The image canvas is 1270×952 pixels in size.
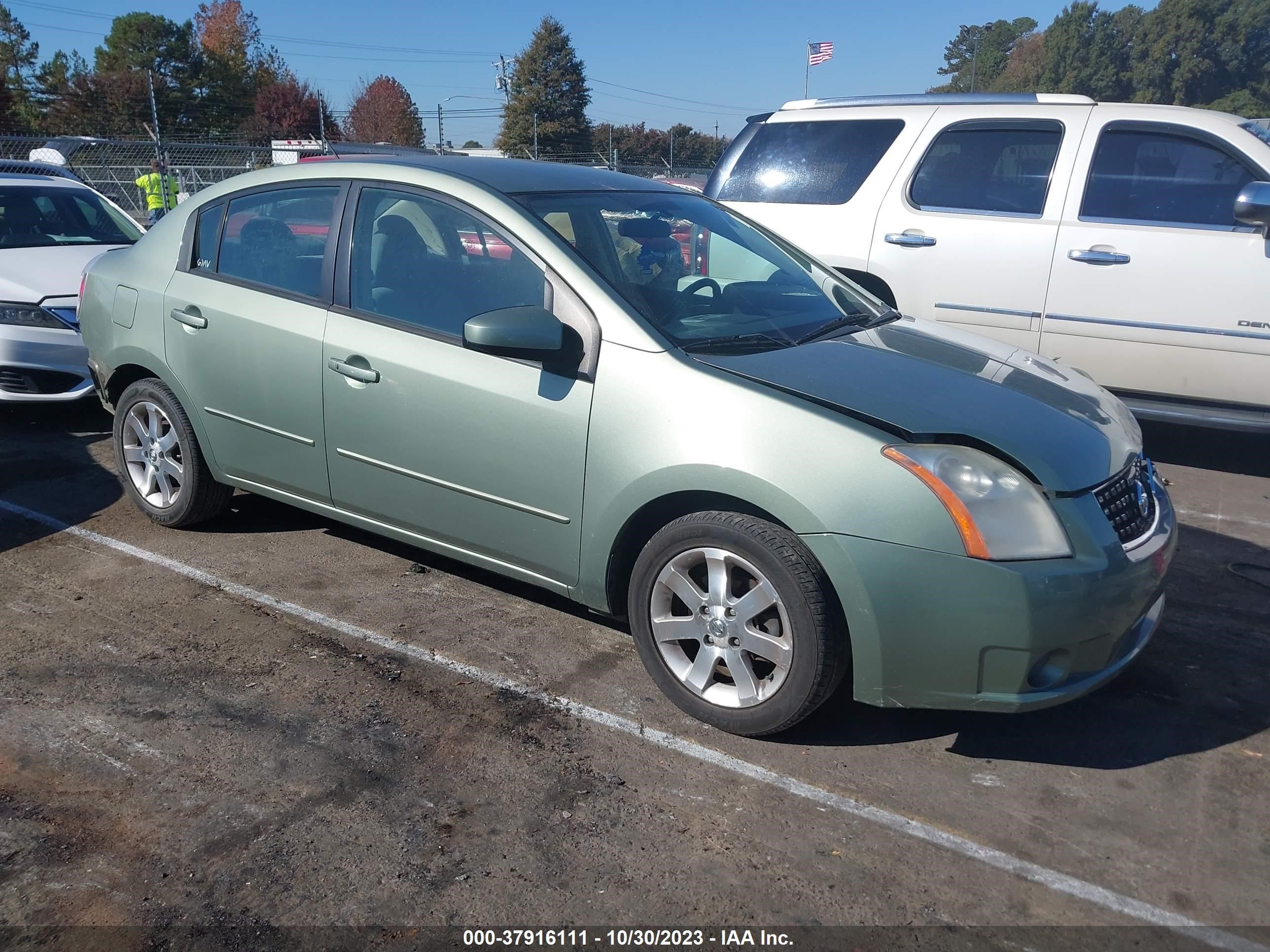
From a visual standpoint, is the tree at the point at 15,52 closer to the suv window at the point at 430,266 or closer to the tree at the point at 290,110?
the tree at the point at 290,110

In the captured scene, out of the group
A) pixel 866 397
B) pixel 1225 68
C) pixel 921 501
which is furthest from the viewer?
pixel 1225 68

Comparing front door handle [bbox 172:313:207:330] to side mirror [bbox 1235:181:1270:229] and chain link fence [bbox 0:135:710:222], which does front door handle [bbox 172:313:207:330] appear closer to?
side mirror [bbox 1235:181:1270:229]

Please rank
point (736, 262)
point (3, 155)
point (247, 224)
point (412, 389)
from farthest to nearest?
point (3, 155), point (247, 224), point (736, 262), point (412, 389)

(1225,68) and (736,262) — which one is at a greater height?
(1225,68)

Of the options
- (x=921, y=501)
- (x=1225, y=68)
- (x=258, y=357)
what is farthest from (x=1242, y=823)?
(x=1225, y=68)

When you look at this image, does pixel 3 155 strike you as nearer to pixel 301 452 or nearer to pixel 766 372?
pixel 301 452

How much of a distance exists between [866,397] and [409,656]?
72.7 inches

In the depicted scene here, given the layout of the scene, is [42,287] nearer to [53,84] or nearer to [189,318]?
[189,318]

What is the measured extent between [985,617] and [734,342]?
1.22 meters

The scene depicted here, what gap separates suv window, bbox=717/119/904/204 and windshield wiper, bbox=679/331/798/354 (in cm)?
336

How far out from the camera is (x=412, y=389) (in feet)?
12.1

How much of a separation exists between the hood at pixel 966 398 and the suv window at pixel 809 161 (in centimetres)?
309

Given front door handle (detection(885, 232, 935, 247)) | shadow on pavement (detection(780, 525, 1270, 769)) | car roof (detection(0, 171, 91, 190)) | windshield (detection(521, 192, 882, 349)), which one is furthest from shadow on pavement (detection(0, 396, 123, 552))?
front door handle (detection(885, 232, 935, 247))

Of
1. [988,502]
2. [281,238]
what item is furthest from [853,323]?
[281,238]
